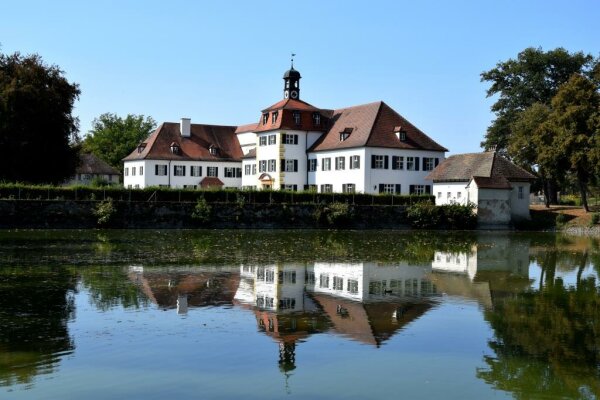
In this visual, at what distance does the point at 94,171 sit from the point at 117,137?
30.4 feet

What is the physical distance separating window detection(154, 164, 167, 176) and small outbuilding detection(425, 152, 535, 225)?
29754mm

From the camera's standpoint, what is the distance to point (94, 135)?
→ 10994 cm

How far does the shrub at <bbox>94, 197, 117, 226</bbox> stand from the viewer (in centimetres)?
4869

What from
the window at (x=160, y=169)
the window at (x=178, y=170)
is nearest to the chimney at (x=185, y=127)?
the window at (x=178, y=170)

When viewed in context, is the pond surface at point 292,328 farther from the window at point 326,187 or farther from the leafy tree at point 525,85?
the leafy tree at point 525,85

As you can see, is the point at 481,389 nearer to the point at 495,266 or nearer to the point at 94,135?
the point at 495,266

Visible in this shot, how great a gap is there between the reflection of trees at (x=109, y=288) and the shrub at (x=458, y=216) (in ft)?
114

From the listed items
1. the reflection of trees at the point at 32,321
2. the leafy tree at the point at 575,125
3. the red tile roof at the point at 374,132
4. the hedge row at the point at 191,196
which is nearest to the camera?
the reflection of trees at the point at 32,321

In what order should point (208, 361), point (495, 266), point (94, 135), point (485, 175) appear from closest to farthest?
point (208, 361)
point (495, 266)
point (485, 175)
point (94, 135)

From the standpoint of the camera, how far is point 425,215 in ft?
180

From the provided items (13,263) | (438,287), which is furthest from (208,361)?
(13,263)

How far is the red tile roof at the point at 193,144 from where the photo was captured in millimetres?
79750

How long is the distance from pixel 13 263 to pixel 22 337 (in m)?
12.2

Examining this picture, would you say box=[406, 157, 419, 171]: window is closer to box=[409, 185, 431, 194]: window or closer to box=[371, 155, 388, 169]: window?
box=[409, 185, 431, 194]: window
